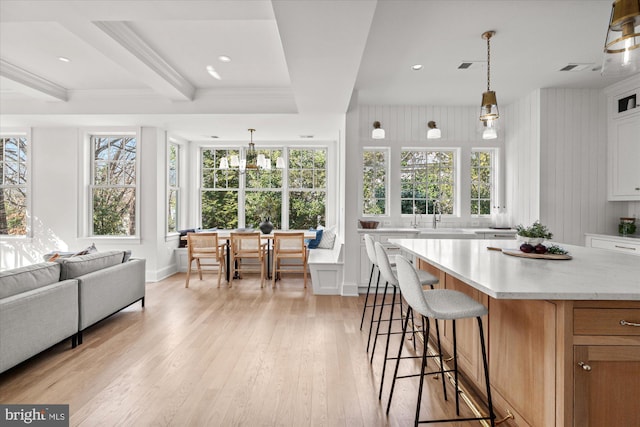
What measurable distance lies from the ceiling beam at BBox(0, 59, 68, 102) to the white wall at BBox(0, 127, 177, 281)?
994 millimetres

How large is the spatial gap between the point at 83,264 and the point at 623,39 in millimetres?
4091

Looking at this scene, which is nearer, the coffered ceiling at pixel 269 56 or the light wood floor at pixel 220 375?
the light wood floor at pixel 220 375

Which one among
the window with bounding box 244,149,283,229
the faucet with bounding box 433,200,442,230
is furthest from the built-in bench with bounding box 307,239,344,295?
the window with bounding box 244,149,283,229

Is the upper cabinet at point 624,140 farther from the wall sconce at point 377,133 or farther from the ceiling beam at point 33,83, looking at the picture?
the ceiling beam at point 33,83

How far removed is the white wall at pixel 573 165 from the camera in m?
A: 4.50

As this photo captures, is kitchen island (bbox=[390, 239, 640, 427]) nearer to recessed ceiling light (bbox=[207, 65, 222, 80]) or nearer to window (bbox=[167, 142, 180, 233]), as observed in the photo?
recessed ceiling light (bbox=[207, 65, 222, 80])

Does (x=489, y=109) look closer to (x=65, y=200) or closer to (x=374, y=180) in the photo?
(x=374, y=180)

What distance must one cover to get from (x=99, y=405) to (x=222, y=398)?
0.73 meters

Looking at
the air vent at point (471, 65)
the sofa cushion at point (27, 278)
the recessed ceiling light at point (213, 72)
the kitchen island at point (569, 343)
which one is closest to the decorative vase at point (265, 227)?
the recessed ceiling light at point (213, 72)

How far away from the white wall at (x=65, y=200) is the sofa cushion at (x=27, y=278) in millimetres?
2675

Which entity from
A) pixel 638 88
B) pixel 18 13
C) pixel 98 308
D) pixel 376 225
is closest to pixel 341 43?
pixel 18 13

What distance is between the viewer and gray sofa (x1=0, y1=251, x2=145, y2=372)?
2.28m

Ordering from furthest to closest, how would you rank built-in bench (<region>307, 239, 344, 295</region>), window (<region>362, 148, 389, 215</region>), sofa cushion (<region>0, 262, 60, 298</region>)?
1. window (<region>362, 148, 389, 215</region>)
2. built-in bench (<region>307, 239, 344, 295</region>)
3. sofa cushion (<region>0, 262, 60, 298</region>)

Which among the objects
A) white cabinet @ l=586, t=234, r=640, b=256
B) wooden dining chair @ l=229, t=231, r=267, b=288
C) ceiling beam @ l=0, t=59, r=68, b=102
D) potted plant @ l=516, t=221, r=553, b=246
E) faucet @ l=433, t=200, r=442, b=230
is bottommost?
wooden dining chair @ l=229, t=231, r=267, b=288
